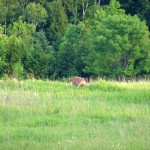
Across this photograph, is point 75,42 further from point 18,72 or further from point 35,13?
point 18,72

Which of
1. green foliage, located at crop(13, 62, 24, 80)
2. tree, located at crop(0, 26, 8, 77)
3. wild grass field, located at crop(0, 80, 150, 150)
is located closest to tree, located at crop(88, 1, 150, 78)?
green foliage, located at crop(13, 62, 24, 80)

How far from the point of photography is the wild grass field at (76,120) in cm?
859

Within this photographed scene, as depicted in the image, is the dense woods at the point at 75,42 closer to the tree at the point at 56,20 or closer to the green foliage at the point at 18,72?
the tree at the point at 56,20

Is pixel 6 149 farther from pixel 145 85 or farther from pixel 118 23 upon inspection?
pixel 118 23

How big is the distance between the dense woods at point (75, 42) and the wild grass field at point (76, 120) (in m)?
22.8

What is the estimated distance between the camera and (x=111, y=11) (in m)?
50.0

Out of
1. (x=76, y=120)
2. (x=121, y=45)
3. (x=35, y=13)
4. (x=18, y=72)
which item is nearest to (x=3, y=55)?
(x=121, y=45)

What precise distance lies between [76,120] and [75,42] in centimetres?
3727

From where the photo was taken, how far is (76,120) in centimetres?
1115

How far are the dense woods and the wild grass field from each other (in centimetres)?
2278

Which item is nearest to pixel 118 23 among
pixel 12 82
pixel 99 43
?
pixel 99 43

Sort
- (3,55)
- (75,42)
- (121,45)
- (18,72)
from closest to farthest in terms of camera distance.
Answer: (18,72) → (121,45) → (3,55) → (75,42)

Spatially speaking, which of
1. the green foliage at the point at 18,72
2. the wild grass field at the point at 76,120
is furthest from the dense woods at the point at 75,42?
the wild grass field at the point at 76,120

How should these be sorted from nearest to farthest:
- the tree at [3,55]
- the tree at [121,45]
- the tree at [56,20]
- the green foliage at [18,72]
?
the green foliage at [18,72]
the tree at [121,45]
the tree at [3,55]
the tree at [56,20]
